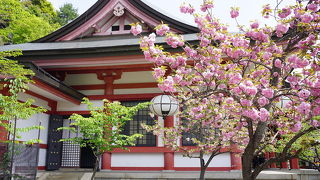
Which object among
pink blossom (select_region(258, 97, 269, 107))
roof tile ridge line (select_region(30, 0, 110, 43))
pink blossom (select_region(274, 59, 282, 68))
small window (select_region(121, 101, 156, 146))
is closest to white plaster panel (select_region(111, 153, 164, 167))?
small window (select_region(121, 101, 156, 146))

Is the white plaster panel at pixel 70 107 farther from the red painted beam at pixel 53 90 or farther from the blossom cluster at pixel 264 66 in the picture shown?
the blossom cluster at pixel 264 66

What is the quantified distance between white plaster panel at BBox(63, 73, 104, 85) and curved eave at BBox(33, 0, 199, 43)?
1.84m

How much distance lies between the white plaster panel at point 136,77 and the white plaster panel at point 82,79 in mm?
950

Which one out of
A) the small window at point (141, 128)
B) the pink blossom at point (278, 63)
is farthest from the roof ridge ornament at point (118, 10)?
the pink blossom at point (278, 63)

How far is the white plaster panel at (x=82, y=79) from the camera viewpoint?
11570 millimetres

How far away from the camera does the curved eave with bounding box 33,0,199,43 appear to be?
10992 mm

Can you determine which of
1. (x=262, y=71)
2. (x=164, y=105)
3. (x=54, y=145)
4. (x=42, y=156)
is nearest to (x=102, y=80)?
(x=54, y=145)

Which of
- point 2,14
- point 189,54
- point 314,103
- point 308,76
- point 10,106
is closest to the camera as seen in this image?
point 314,103

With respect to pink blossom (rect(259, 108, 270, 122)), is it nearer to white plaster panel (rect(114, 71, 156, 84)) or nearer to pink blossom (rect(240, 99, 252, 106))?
pink blossom (rect(240, 99, 252, 106))

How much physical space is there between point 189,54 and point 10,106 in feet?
14.8

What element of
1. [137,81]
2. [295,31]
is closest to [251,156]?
[295,31]

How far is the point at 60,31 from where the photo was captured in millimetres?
11773

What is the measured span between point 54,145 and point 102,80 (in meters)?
3.25

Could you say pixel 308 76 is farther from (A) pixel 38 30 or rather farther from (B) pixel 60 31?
(A) pixel 38 30
